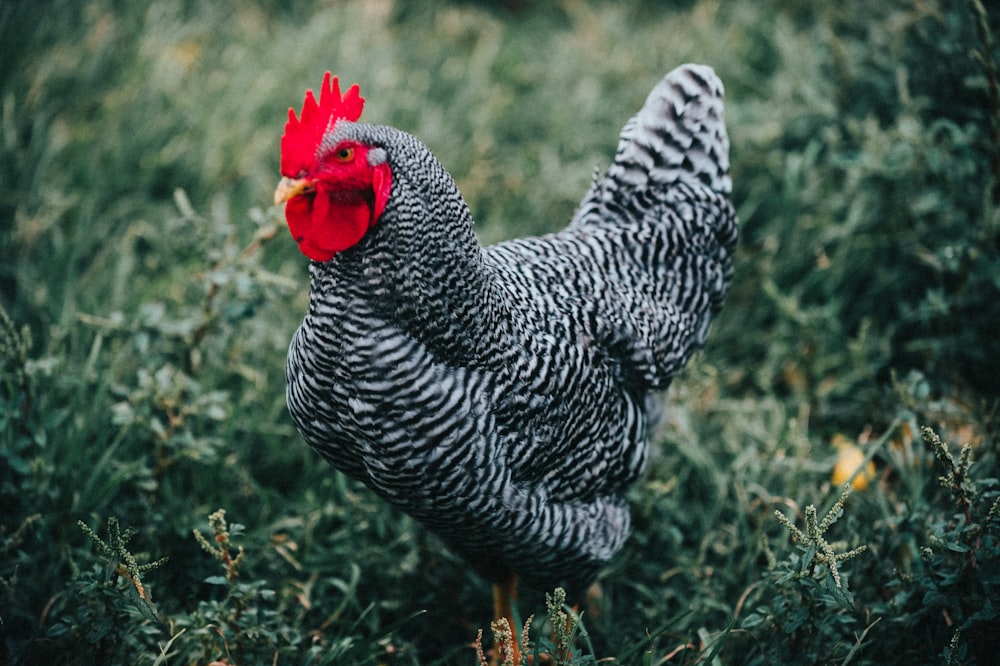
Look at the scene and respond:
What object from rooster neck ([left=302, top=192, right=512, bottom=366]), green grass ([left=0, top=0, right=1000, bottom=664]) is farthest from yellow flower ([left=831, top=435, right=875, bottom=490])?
rooster neck ([left=302, top=192, right=512, bottom=366])

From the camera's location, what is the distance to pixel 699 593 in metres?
2.80

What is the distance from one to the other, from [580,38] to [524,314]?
5016 mm

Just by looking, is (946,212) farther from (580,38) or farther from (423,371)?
(580,38)

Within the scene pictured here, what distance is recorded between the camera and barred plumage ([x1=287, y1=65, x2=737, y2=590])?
188 cm

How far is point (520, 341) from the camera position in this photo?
2102mm

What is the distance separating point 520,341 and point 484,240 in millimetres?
2146

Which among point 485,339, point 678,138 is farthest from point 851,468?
point 485,339

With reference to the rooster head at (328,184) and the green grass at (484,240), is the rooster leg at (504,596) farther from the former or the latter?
the rooster head at (328,184)

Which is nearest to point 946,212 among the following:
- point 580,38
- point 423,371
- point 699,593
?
point 699,593

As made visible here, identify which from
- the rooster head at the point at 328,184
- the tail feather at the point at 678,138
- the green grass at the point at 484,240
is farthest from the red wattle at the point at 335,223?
the tail feather at the point at 678,138

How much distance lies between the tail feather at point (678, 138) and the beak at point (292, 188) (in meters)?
1.34

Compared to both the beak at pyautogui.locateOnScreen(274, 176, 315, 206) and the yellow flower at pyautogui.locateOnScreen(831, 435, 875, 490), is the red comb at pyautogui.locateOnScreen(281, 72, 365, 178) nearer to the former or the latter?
the beak at pyautogui.locateOnScreen(274, 176, 315, 206)

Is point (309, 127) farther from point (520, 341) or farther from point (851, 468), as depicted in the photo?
point (851, 468)

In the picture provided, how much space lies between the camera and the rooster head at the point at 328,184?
1790 millimetres
